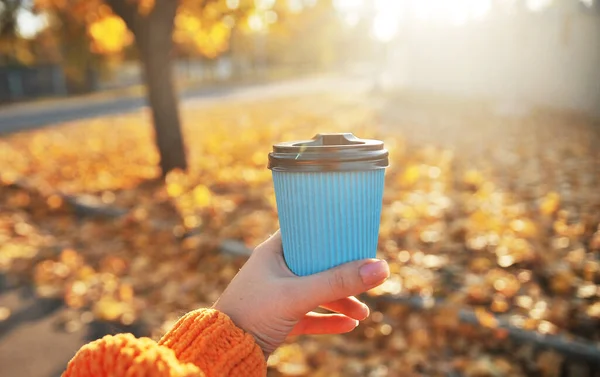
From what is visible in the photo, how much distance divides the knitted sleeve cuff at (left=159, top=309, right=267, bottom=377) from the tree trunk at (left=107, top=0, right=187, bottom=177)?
20.1ft

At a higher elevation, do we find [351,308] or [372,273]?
[372,273]

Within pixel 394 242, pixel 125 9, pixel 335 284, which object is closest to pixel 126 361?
pixel 335 284

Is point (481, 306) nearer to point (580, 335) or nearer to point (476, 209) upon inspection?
point (580, 335)

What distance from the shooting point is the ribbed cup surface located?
1.25 m

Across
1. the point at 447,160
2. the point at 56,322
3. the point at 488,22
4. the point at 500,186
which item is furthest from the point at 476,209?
the point at 488,22

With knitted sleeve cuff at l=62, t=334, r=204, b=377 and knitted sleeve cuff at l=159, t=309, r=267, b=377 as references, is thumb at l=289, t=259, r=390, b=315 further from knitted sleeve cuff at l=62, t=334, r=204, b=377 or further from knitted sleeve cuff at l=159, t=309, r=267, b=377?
knitted sleeve cuff at l=62, t=334, r=204, b=377

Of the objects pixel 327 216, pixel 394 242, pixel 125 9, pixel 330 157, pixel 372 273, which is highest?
pixel 125 9

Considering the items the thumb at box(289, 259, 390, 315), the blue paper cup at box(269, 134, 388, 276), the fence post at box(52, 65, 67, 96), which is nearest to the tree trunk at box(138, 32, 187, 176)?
the blue paper cup at box(269, 134, 388, 276)

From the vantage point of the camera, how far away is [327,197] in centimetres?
125

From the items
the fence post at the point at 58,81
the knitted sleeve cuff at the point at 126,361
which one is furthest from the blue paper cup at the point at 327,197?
the fence post at the point at 58,81

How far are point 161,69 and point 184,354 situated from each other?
21.4 feet

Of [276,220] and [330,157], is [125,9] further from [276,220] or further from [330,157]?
[330,157]

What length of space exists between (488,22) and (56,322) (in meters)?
15.7

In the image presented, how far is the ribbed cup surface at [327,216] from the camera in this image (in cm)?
125
